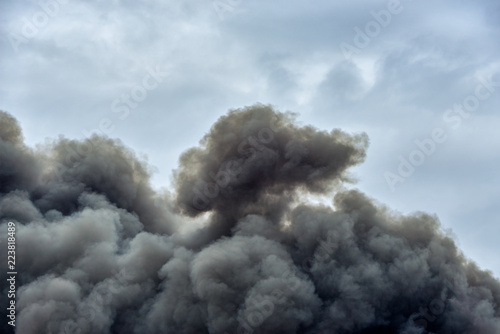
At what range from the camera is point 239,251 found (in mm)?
45156

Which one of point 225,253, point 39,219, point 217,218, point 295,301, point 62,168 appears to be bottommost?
point 295,301

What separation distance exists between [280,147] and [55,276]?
27.1 m

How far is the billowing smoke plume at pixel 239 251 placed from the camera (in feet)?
141

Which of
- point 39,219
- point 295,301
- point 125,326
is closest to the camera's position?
point 295,301

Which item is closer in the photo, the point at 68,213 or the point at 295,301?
the point at 295,301

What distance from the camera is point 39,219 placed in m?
51.2

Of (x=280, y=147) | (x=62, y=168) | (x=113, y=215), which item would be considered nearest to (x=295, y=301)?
(x=280, y=147)

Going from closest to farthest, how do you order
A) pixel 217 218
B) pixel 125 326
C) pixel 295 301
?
pixel 295 301, pixel 125 326, pixel 217 218

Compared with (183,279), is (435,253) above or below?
below

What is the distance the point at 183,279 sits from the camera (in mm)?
46156

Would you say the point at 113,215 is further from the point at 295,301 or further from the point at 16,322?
the point at 295,301

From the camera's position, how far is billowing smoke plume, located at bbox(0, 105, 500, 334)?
4309 cm

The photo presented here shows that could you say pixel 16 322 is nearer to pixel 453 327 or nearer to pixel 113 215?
pixel 113 215

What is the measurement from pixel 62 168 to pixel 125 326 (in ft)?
77.4
